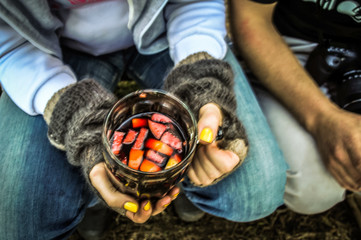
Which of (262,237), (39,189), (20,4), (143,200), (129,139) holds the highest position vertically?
(20,4)

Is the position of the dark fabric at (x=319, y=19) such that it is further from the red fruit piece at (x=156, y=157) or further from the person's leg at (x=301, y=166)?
the red fruit piece at (x=156, y=157)

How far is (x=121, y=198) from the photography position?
0.68 meters

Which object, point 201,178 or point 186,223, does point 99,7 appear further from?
point 186,223

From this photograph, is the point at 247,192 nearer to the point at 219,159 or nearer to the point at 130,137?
the point at 219,159

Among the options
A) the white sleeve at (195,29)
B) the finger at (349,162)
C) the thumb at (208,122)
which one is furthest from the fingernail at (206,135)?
the finger at (349,162)

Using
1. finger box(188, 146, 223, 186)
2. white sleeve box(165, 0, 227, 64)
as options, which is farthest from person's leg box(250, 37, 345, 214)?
finger box(188, 146, 223, 186)

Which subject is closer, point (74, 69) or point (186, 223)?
point (74, 69)

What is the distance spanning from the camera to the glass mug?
0.54m

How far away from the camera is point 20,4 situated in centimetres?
→ 75

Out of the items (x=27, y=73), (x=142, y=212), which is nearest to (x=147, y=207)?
(x=142, y=212)

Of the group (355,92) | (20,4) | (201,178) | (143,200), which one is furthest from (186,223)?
(20,4)

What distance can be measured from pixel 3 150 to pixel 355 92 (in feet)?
3.57

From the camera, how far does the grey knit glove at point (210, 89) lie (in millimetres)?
775

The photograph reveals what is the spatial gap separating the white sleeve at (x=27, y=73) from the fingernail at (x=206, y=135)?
43 cm
